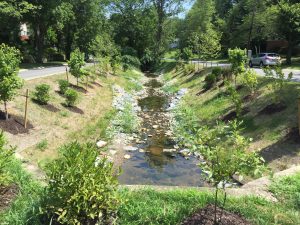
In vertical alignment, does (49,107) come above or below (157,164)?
above

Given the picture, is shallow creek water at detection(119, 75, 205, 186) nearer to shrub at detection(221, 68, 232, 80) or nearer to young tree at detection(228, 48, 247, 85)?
young tree at detection(228, 48, 247, 85)

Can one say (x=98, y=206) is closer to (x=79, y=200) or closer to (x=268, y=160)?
(x=79, y=200)

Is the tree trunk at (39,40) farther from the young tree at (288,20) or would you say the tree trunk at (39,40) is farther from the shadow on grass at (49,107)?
the young tree at (288,20)

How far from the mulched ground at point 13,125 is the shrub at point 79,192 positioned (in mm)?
8647

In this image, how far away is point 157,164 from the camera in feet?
46.9

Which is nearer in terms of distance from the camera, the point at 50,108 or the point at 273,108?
the point at 273,108

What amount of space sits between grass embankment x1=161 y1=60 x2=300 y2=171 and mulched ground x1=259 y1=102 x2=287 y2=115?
13cm

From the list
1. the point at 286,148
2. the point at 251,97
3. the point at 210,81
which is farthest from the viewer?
the point at 210,81

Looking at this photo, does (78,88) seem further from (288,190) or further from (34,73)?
(288,190)

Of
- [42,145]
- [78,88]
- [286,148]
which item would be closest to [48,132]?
[42,145]

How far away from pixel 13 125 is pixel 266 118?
11.1 metres

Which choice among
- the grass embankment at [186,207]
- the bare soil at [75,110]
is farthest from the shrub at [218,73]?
the grass embankment at [186,207]

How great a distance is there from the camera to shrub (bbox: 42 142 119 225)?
18.3 ft

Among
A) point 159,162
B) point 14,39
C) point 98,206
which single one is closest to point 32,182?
point 98,206
